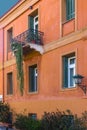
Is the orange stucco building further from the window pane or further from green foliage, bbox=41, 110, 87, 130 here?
green foliage, bbox=41, 110, 87, 130

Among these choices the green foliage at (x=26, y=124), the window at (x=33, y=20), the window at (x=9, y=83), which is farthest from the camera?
the window at (x=9, y=83)

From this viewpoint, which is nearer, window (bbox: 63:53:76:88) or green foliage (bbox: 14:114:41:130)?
window (bbox: 63:53:76:88)

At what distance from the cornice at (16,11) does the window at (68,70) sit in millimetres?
4723

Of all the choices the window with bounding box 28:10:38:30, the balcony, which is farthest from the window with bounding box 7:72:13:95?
the balcony

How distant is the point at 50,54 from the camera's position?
62.5 feet

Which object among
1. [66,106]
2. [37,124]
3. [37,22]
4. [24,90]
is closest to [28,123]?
[37,124]

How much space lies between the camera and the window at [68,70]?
686 inches

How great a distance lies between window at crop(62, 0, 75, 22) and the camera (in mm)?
17972

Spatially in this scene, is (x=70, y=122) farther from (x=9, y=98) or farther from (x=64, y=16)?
(x=9, y=98)

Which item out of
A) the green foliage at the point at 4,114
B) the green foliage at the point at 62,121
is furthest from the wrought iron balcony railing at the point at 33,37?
the green foliage at the point at 4,114

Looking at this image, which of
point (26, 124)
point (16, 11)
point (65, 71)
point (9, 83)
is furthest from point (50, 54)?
point (9, 83)

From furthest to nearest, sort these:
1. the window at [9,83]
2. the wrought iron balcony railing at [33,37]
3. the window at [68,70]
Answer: the window at [9,83], the wrought iron balcony railing at [33,37], the window at [68,70]

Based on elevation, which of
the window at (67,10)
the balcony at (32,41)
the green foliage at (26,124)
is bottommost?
the green foliage at (26,124)

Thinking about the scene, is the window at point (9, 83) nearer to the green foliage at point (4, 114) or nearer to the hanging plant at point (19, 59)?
the green foliage at point (4, 114)
